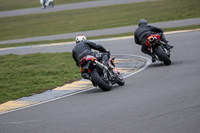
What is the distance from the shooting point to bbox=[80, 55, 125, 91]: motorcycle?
32.3ft

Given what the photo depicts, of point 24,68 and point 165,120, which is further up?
point 165,120

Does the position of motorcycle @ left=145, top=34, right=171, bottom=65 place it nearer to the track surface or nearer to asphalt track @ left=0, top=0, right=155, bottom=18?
the track surface

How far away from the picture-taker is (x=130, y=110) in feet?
25.1

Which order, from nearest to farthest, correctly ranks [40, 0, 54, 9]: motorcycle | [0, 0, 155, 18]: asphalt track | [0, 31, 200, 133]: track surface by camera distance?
[0, 31, 200, 133]: track surface
[0, 0, 155, 18]: asphalt track
[40, 0, 54, 9]: motorcycle

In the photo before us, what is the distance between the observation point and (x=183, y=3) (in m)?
31.6

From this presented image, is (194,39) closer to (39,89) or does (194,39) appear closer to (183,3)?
(39,89)

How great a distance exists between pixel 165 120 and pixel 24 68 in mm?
10132

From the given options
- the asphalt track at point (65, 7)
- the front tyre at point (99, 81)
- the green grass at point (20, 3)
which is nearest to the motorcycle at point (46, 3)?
the asphalt track at point (65, 7)

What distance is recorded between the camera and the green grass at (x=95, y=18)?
92.1 ft

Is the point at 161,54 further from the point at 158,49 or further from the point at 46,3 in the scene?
the point at 46,3

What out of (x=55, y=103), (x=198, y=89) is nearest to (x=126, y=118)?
(x=198, y=89)

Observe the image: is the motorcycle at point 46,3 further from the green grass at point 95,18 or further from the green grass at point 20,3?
the green grass at point 95,18

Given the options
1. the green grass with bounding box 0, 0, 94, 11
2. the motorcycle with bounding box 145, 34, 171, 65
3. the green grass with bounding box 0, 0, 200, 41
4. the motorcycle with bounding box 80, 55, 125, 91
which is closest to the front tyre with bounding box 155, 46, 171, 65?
the motorcycle with bounding box 145, 34, 171, 65

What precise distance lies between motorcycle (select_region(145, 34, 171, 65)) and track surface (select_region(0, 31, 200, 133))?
1.65 ft
